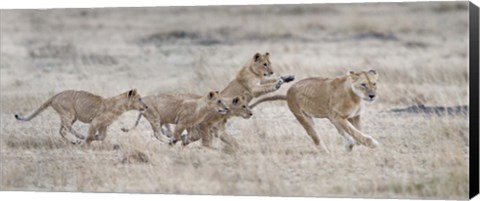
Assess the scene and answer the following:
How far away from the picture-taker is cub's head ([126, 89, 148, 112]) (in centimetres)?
921

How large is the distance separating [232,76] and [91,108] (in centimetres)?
118

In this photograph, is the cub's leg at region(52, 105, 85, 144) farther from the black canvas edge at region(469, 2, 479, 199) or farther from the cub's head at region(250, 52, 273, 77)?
the black canvas edge at region(469, 2, 479, 199)

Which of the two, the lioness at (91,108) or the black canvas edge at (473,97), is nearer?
the black canvas edge at (473,97)

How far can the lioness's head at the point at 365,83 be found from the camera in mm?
8719

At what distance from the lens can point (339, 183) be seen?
880cm

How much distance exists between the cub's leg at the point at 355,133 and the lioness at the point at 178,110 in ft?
2.84

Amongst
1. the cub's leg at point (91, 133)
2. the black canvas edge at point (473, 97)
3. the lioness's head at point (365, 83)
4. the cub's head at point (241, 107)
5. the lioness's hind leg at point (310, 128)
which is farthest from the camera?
the cub's leg at point (91, 133)

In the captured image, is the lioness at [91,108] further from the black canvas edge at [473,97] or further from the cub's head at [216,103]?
the black canvas edge at [473,97]

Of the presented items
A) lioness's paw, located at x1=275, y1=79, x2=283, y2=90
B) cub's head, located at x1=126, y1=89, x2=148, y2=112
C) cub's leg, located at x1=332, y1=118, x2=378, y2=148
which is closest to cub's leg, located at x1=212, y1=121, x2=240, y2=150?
lioness's paw, located at x1=275, y1=79, x2=283, y2=90

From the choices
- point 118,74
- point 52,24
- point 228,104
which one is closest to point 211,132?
point 228,104

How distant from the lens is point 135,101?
9219mm

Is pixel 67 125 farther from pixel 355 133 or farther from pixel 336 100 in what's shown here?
pixel 355 133

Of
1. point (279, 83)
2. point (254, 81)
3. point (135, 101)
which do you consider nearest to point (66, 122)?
point (135, 101)

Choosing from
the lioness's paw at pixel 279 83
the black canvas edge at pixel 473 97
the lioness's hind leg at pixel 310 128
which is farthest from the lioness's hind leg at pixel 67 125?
the black canvas edge at pixel 473 97
